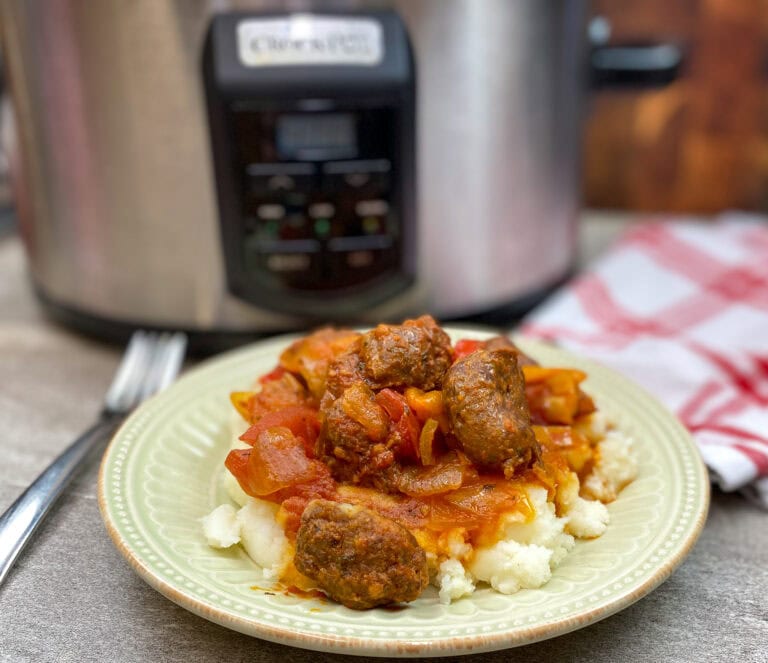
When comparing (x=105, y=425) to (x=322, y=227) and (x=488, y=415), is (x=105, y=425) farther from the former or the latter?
(x=488, y=415)

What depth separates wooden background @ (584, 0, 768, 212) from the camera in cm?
150

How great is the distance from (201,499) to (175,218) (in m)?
0.42

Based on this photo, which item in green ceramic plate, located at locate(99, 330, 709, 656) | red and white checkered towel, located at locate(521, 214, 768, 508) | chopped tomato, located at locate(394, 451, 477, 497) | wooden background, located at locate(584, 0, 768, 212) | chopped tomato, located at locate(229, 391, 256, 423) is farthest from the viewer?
wooden background, located at locate(584, 0, 768, 212)

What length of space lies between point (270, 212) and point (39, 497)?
427 millimetres

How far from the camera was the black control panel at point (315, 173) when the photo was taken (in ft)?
3.06

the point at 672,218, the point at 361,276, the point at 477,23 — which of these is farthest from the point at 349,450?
the point at 672,218

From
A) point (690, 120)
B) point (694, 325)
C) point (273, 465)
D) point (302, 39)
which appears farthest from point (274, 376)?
point (690, 120)

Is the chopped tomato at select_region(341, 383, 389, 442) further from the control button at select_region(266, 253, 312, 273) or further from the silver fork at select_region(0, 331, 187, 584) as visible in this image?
the control button at select_region(266, 253, 312, 273)

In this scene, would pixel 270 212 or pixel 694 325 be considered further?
pixel 694 325

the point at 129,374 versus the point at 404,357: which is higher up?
the point at 404,357

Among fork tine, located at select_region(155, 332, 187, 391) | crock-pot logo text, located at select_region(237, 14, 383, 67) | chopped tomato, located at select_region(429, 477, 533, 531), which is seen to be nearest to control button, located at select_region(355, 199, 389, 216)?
crock-pot logo text, located at select_region(237, 14, 383, 67)

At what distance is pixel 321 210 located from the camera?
101 centimetres

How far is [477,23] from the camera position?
3.17 feet

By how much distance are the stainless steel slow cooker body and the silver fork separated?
39 mm
